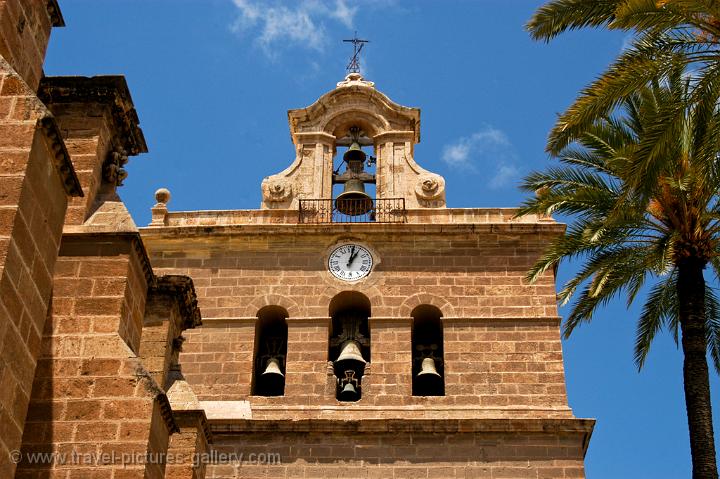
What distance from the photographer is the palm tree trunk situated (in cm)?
1423

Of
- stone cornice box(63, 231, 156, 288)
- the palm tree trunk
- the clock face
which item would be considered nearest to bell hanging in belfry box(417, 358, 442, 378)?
the clock face

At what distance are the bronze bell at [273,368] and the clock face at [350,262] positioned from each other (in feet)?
6.21

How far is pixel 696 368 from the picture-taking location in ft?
48.3

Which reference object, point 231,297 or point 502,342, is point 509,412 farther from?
point 231,297

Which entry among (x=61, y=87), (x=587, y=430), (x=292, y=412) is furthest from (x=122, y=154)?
(x=587, y=430)

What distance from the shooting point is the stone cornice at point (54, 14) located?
1025cm

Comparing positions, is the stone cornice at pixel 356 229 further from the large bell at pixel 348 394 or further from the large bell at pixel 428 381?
the large bell at pixel 348 394

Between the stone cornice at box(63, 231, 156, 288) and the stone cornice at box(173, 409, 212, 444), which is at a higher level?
the stone cornice at box(63, 231, 156, 288)

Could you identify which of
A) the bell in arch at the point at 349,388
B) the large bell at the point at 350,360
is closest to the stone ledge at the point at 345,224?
the large bell at the point at 350,360

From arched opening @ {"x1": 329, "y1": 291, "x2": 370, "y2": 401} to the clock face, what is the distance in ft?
1.10

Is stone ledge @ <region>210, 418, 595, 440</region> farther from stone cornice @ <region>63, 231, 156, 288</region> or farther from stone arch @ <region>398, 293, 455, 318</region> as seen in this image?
stone cornice @ <region>63, 231, 156, 288</region>

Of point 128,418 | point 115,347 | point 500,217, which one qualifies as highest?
point 500,217

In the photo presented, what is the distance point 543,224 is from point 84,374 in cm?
1320

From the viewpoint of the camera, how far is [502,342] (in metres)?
20.7
